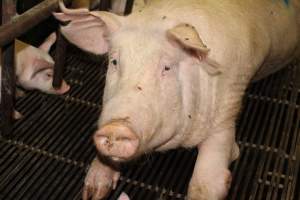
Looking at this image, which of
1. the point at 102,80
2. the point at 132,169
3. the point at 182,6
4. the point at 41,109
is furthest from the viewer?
the point at 102,80

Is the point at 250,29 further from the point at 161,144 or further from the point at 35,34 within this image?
the point at 35,34

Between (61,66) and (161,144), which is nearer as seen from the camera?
(161,144)

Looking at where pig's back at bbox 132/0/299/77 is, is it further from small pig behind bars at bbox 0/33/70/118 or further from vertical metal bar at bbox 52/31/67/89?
small pig behind bars at bbox 0/33/70/118

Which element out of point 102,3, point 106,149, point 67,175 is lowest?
point 67,175

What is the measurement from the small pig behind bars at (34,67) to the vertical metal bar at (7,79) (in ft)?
1.91

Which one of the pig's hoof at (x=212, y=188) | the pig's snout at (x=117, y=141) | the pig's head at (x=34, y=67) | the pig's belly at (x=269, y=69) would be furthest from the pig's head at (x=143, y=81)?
the pig's belly at (x=269, y=69)

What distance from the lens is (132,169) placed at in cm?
256

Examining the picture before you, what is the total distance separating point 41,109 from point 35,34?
107 cm

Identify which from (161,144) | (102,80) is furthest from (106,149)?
(102,80)

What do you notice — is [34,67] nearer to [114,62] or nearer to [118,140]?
[114,62]

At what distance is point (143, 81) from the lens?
6.67ft

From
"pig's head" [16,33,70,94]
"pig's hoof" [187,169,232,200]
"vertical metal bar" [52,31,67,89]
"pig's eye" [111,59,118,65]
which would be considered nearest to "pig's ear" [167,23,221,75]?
"pig's eye" [111,59,118,65]

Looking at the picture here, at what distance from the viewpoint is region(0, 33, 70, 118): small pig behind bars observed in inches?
124

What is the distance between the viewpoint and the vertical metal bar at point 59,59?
2836mm
